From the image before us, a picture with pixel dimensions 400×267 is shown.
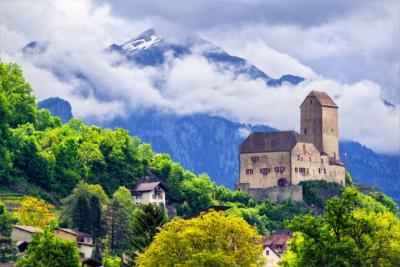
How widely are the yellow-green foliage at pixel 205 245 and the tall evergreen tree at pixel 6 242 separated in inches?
1033

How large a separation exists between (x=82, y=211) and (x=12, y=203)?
11023 millimetres

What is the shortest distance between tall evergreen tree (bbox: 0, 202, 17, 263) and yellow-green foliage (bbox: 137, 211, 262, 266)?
26.2 m

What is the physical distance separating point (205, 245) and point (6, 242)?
33.7 m

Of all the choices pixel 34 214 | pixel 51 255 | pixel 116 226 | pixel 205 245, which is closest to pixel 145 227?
pixel 51 255

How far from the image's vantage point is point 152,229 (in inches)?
5305

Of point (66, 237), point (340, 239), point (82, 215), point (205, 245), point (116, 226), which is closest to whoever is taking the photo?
point (340, 239)

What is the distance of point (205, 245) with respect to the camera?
119 meters

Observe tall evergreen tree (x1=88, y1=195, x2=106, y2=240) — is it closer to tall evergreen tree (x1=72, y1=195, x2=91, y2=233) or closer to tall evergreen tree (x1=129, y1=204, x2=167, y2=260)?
tall evergreen tree (x1=72, y1=195, x2=91, y2=233)

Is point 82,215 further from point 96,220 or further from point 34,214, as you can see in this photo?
point 34,214

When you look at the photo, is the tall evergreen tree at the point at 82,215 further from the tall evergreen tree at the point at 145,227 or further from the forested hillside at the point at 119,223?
the tall evergreen tree at the point at 145,227

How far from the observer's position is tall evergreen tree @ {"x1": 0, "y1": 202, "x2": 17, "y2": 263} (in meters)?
144

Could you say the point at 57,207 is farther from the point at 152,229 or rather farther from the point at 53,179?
the point at 152,229

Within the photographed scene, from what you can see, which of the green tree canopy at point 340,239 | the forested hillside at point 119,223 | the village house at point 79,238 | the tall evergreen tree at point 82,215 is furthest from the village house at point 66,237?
the green tree canopy at point 340,239

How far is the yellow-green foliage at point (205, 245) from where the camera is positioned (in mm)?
116438
